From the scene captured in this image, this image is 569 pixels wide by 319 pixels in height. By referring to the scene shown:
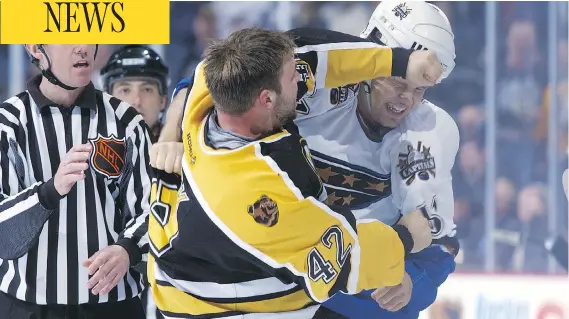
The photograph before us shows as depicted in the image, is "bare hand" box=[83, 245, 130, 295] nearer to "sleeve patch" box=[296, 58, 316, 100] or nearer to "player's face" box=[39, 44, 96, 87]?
"player's face" box=[39, 44, 96, 87]

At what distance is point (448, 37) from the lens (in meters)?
2.21

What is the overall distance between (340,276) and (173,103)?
0.66 m

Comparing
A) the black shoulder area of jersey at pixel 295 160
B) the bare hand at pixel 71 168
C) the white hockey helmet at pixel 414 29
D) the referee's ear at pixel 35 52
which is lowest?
the bare hand at pixel 71 168

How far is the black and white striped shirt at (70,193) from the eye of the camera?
2053 millimetres

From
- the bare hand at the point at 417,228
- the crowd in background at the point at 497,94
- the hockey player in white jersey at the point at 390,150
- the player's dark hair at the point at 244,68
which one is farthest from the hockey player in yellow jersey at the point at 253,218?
the crowd in background at the point at 497,94

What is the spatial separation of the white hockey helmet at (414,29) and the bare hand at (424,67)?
151 millimetres

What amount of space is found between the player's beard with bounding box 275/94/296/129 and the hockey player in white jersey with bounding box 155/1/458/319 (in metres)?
0.41

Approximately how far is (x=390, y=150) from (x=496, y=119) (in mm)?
1341

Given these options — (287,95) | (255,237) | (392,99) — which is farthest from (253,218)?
(392,99)

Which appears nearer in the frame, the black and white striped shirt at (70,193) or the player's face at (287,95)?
the player's face at (287,95)

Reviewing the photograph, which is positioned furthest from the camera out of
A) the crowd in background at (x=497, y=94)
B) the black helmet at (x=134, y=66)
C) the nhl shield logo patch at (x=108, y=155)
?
the crowd in background at (x=497, y=94)

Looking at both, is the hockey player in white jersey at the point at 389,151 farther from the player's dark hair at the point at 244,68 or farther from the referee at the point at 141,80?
the referee at the point at 141,80

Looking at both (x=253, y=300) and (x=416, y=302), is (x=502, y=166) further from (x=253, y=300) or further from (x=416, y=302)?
(x=253, y=300)

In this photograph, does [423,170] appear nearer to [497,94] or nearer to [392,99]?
[392,99]
